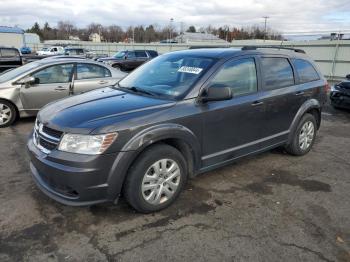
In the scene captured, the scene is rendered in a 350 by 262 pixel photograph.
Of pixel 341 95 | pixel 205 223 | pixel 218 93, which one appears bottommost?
pixel 205 223

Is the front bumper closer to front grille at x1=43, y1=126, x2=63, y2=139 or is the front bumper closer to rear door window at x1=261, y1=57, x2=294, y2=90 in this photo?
front grille at x1=43, y1=126, x2=63, y2=139

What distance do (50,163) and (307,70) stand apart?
4401 millimetres

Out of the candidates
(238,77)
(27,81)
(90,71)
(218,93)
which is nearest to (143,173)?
(218,93)

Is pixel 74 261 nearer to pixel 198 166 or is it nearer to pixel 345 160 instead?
pixel 198 166

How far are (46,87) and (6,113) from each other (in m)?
1.01

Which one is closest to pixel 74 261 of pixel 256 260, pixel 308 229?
pixel 256 260

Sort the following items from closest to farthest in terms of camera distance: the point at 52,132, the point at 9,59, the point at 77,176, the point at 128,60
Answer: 1. the point at 77,176
2. the point at 52,132
3. the point at 9,59
4. the point at 128,60

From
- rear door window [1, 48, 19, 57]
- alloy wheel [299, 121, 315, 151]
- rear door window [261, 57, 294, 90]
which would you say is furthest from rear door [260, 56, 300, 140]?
rear door window [1, 48, 19, 57]

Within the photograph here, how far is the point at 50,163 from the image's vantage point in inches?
131

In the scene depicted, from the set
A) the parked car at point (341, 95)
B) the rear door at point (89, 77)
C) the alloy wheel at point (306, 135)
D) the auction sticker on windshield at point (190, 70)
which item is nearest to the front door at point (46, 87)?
the rear door at point (89, 77)

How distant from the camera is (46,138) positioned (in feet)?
11.6

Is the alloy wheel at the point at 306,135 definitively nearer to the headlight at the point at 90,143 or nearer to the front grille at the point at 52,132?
the headlight at the point at 90,143

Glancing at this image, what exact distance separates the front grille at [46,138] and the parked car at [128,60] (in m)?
17.1

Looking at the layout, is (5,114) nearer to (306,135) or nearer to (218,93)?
(218,93)
